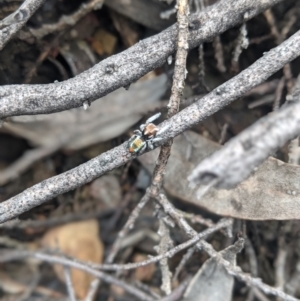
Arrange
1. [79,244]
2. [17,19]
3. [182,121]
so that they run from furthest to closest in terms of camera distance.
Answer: [79,244]
[17,19]
[182,121]

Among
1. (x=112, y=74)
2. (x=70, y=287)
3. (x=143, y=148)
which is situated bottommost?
(x=70, y=287)

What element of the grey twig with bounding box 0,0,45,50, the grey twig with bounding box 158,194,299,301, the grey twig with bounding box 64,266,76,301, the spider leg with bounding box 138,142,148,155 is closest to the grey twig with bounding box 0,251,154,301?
the grey twig with bounding box 64,266,76,301

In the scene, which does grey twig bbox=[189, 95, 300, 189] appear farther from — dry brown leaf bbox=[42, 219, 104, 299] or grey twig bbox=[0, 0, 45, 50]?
dry brown leaf bbox=[42, 219, 104, 299]

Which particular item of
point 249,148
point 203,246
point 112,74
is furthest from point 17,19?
point 203,246

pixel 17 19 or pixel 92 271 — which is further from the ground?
pixel 17 19

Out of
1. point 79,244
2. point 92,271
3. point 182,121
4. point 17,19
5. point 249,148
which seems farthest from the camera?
point 79,244

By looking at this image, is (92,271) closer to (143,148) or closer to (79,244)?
(79,244)

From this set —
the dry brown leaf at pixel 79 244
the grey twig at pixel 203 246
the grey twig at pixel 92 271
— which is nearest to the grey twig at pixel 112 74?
the grey twig at pixel 203 246
